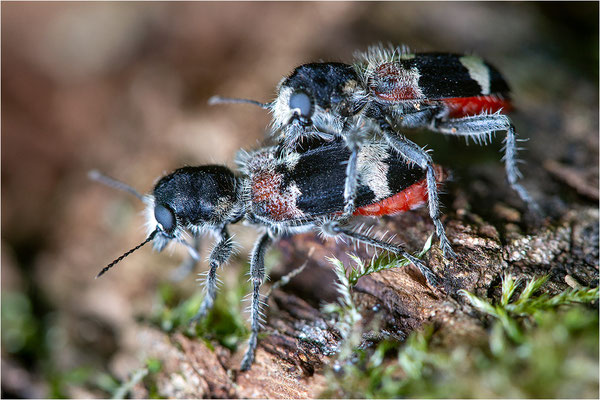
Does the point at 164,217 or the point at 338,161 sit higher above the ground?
the point at 338,161

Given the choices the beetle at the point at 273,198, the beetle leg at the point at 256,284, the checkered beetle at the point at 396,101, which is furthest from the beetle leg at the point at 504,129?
the beetle leg at the point at 256,284

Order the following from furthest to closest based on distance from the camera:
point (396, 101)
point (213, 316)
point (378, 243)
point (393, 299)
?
1. point (396, 101)
2. point (213, 316)
3. point (378, 243)
4. point (393, 299)

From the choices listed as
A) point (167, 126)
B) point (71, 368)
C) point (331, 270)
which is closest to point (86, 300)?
point (71, 368)

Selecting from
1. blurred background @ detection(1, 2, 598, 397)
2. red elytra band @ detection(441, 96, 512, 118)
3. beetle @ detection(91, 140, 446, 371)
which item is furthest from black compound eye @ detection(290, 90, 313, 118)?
red elytra band @ detection(441, 96, 512, 118)

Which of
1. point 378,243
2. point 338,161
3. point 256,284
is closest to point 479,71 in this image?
point 338,161

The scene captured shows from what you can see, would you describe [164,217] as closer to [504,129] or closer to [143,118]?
[143,118]

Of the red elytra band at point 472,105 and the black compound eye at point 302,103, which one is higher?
the black compound eye at point 302,103

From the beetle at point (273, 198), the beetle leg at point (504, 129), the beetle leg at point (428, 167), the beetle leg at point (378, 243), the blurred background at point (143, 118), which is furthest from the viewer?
the blurred background at point (143, 118)

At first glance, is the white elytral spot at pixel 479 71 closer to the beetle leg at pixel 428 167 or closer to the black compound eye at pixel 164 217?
the beetle leg at pixel 428 167
